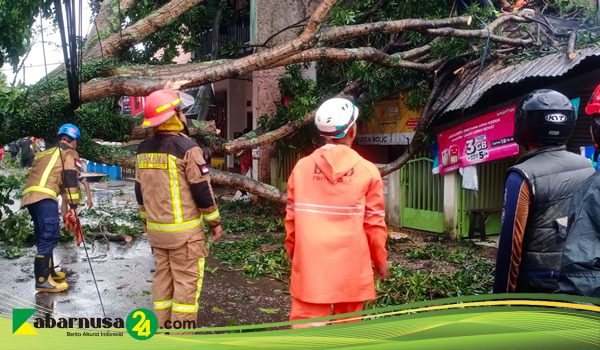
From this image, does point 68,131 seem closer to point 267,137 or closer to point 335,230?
point 267,137

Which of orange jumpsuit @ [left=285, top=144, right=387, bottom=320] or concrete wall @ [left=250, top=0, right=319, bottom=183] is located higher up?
concrete wall @ [left=250, top=0, right=319, bottom=183]

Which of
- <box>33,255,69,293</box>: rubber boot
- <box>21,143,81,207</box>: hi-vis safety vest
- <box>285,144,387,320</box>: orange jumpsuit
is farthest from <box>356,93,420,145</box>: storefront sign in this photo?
<box>285,144,387,320</box>: orange jumpsuit

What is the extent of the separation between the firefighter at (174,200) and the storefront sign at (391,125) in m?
5.92

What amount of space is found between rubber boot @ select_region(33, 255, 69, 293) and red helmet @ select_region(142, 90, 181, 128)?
9.14 feet

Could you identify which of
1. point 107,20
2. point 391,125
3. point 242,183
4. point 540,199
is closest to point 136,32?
point 107,20

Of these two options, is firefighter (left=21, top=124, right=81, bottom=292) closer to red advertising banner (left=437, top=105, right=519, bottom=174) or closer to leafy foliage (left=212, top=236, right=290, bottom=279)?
leafy foliage (left=212, top=236, right=290, bottom=279)

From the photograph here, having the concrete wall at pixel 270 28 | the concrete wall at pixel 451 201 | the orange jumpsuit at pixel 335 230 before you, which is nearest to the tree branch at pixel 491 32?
the concrete wall at pixel 451 201

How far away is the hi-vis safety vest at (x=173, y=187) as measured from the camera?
3836 mm

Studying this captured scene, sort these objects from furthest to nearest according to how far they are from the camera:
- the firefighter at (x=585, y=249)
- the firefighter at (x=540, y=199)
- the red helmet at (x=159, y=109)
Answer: the red helmet at (x=159, y=109), the firefighter at (x=540, y=199), the firefighter at (x=585, y=249)

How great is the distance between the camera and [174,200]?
12.6ft

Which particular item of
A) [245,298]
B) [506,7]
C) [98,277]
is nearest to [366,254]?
[245,298]

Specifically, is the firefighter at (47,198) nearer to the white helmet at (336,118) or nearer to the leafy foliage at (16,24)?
the leafy foliage at (16,24)

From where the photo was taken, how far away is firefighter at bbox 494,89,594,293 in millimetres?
2250

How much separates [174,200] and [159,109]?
70cm
